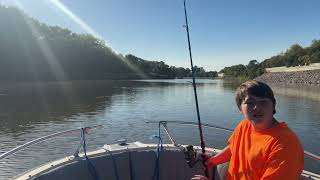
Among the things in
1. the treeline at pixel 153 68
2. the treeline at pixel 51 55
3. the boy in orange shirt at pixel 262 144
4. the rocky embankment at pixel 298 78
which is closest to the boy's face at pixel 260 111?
the boy in orange shirt at pixel 262 144

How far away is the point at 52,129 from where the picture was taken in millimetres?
19469

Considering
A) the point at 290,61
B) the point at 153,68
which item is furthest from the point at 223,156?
the point at 153,68

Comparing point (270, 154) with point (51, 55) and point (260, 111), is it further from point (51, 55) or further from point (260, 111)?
point (51, 55)

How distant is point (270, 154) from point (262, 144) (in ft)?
0.39

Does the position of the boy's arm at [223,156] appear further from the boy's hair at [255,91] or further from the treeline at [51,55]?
the treeline at [51,55]

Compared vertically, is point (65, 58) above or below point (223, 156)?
above

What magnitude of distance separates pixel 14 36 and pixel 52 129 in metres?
112

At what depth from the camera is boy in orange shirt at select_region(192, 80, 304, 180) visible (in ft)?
9.80

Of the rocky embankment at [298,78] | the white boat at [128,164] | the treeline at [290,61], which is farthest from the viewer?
the treeline at [290,61]

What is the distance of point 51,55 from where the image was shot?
437 ft

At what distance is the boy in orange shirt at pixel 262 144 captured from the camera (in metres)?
2.99

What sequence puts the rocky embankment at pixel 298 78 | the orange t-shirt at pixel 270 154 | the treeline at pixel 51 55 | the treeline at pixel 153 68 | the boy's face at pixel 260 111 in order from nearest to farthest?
the orange t-shirt at pixel 270 154
the boy's face at pixel 260 111
the rocky embankment at pixel 298 78
the treeline at pixel 51 55
the treeline at pixel 153 68

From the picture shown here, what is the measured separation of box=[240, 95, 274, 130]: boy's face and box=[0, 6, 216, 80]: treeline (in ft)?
322

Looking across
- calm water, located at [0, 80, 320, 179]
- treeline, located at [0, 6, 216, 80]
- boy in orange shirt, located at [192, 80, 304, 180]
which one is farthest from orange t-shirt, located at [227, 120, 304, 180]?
treeline, located at [0, 6, 216, 80]
